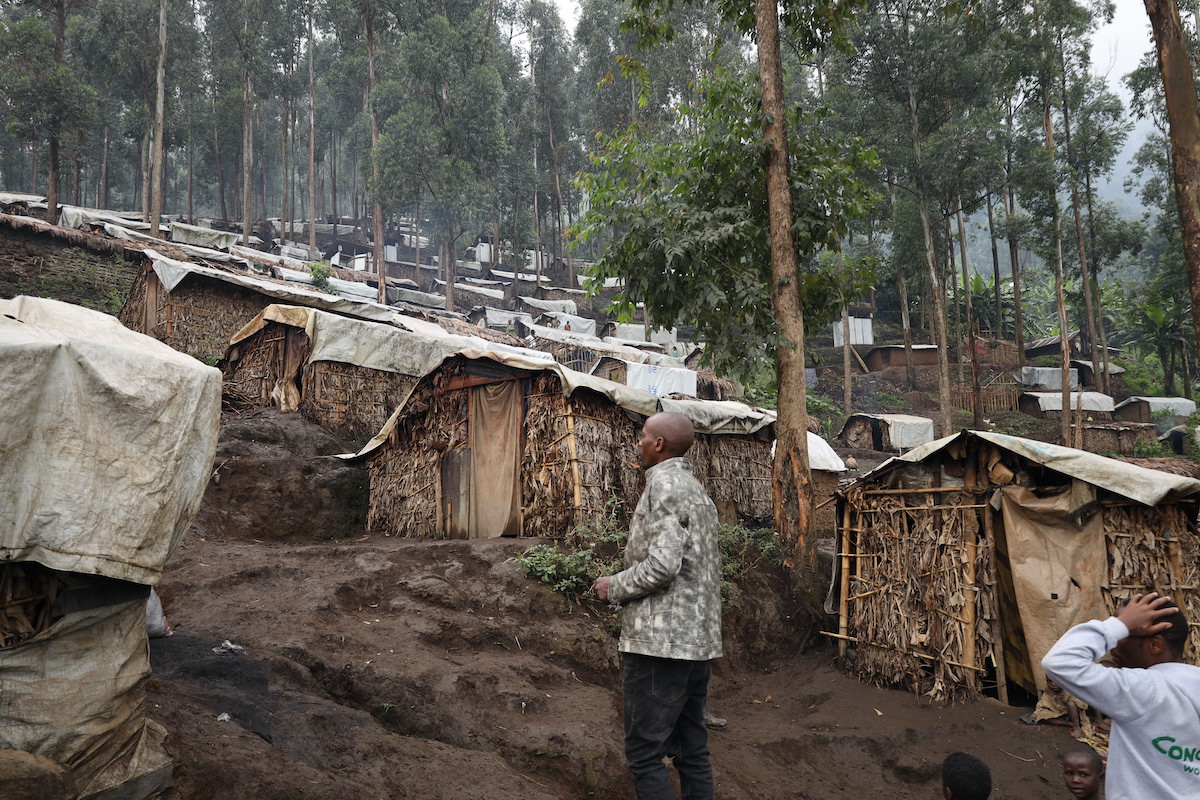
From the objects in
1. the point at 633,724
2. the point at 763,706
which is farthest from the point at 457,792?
the point at 763,706

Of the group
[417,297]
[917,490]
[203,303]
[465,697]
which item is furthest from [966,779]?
[417,297]

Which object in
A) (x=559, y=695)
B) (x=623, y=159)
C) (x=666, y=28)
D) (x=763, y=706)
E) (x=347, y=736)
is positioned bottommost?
(x=763, y=706)

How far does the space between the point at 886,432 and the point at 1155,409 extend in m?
11.3

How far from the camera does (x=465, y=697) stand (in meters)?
5.07

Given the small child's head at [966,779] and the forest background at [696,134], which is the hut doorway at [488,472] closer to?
the forest background at [696,134]

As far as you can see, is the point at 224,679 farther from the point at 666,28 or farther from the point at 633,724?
the point at 666,28

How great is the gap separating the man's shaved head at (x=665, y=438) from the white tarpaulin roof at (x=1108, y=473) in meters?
3.77

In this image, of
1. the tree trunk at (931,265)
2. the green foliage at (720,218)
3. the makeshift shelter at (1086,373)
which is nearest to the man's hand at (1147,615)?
the green foliage at (720,218)

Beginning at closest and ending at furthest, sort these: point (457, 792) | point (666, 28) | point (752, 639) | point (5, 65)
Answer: point (457, 792) → point (752, 639) → point (666, 28) → point (5, 65)

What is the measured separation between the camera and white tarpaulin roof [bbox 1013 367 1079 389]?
28.7 metres

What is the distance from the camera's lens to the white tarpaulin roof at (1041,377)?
28.7 metres

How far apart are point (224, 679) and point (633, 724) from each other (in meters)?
2.77

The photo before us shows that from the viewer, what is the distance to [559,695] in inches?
218

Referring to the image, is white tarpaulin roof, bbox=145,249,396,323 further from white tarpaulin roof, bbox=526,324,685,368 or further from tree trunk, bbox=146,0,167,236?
tree trunk, bbox=146,0,167,236
